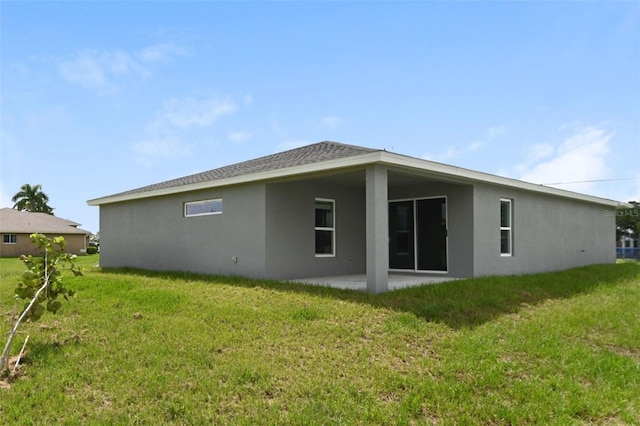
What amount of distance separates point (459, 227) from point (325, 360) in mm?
7291

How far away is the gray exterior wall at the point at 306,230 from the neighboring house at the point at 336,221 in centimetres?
3

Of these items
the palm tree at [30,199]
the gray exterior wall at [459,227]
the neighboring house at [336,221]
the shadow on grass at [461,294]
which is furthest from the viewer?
the palm tree at [30,199]

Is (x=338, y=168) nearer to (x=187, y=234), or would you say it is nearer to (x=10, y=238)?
(x=187, y=234)

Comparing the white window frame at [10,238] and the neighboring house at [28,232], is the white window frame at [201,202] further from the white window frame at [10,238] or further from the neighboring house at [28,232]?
the white window frame at [10,238]

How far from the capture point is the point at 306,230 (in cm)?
1149

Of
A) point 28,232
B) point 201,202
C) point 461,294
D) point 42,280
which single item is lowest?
point 461,294

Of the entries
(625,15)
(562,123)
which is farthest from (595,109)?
(625,15)

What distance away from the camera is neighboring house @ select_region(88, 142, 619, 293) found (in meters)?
10.6

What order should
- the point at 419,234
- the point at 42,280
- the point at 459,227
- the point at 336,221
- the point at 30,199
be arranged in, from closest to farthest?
1. the point at 42,280
2. the point at 459,227
3. the point at 336,221
4. the point at 419,234
5. the point at 30,199

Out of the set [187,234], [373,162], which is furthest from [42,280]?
[187,234]

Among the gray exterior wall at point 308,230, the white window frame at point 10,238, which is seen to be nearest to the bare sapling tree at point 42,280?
the gray exterior wall at point 308,230

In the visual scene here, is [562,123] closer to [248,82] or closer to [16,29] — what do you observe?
[248,82]

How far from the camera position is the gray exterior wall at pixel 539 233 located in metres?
11.5

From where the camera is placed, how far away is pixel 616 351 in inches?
248
